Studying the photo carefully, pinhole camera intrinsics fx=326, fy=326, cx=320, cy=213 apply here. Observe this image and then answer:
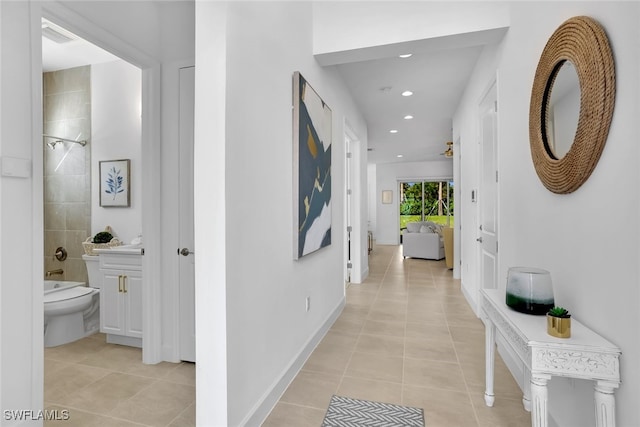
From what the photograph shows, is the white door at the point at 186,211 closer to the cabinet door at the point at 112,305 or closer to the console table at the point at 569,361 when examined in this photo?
the cabinet door at the point at 112,305

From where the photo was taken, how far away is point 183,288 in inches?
101

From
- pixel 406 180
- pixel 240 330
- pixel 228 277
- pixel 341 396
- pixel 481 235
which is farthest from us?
pixel 406 180

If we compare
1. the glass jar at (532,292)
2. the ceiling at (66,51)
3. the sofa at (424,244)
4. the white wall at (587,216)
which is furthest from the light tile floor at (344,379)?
the sofa at (424,244)

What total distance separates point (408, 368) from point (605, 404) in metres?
1.44

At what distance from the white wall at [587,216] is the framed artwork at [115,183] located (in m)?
3.66

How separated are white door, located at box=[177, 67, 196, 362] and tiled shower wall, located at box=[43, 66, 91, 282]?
1912mm

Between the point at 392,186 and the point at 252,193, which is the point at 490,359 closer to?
the point at 252,193

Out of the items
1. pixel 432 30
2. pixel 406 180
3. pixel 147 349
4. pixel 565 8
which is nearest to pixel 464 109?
pixel 432 30

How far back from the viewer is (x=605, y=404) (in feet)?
3.71

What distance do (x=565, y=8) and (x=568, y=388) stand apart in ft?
5.79

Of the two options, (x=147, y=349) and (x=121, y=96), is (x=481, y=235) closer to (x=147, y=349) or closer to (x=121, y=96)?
(x=147, y=349)

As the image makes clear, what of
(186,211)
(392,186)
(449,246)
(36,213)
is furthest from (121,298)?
(392,186)

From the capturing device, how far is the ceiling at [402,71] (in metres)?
2.71

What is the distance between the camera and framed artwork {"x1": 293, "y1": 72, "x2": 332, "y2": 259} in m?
2.32
